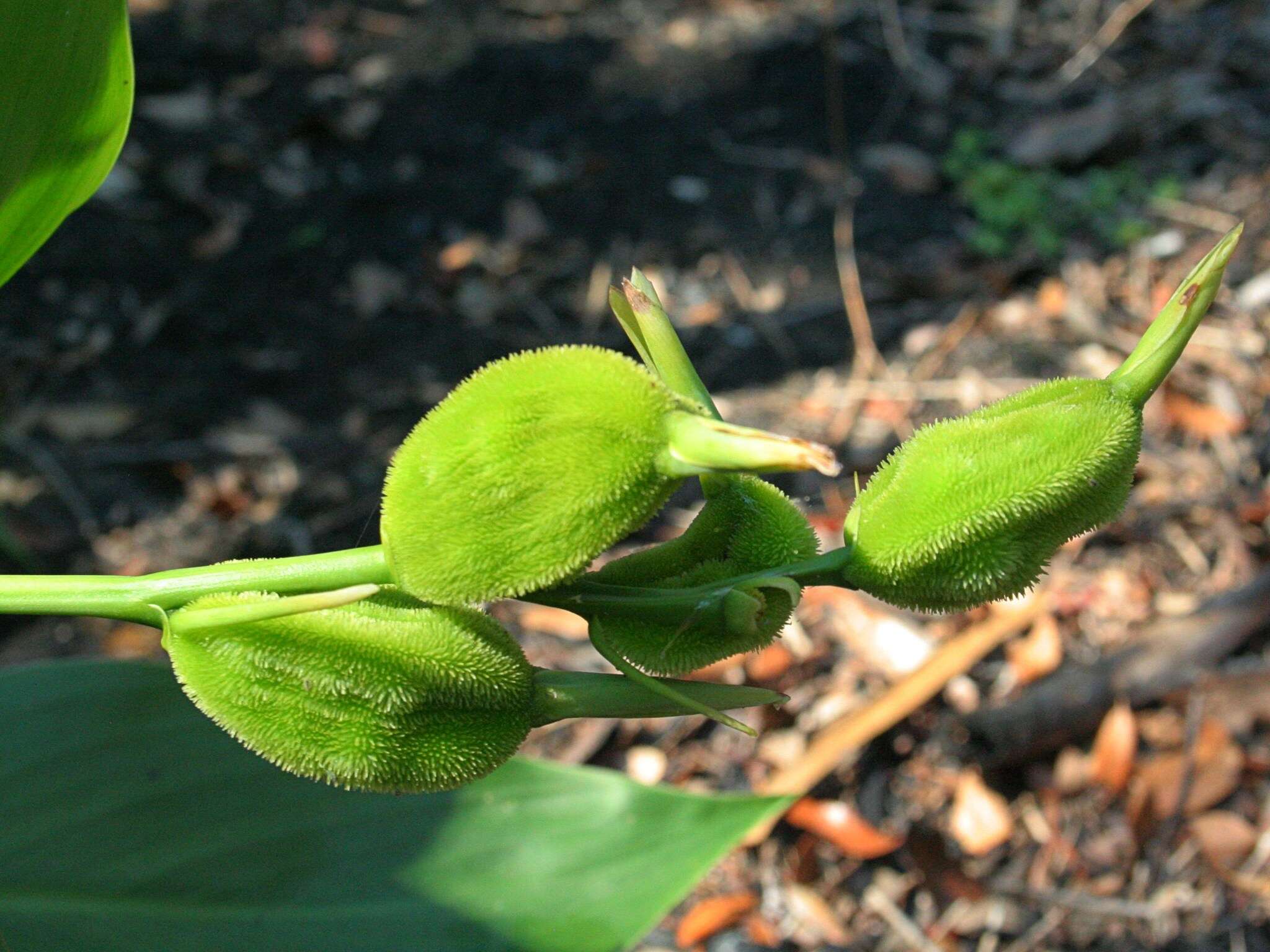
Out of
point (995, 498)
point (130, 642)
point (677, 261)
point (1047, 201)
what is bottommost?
point (130, 642)

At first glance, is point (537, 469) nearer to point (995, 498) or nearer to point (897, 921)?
point (995, 498)

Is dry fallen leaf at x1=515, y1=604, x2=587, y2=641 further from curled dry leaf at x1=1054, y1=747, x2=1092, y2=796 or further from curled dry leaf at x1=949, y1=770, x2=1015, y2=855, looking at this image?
curled dry leaf at x1=1054, y1=747, x2=1092, y2=796

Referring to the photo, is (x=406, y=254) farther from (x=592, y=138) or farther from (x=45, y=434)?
(x=45, y=434)

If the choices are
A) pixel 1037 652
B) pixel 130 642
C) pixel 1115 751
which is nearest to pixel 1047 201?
pixel 1037 652

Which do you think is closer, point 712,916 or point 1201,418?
point 712,916

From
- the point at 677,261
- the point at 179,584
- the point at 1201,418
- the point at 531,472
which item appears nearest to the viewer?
the point at 531,472

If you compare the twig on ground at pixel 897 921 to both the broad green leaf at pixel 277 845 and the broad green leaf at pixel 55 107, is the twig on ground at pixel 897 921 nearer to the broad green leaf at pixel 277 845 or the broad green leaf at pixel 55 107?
the broad green leaf at pixel 277 845

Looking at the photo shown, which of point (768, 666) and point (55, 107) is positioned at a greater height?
point (55, 107)
